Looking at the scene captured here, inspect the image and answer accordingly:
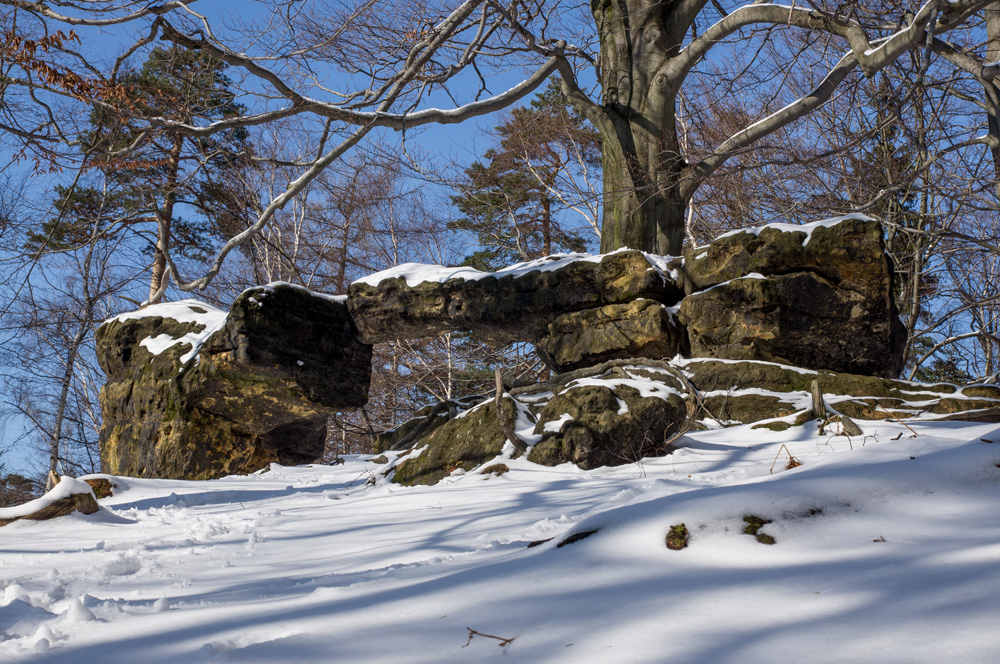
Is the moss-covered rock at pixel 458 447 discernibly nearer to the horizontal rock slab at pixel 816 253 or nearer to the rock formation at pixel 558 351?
the rock formation at pixel 558 351

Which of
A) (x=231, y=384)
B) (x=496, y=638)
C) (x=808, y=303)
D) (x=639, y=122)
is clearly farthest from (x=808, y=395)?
(x=231, y=384)

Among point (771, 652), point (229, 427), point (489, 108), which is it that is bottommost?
point (771, 652)

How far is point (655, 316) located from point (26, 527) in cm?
602

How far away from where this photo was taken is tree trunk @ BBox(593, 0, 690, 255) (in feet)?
30.2

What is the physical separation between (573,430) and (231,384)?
17.3ft

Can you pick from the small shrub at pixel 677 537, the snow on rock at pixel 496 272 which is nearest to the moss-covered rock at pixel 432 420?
the snow on rock at pixel 496 272

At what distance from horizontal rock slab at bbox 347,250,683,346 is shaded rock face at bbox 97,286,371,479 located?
663 mm

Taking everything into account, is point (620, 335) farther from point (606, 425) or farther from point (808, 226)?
point (606, 425)

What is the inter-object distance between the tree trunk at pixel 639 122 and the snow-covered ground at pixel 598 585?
21.5 feet

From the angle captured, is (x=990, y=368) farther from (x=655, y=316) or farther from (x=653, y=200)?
(x=655, y=316)

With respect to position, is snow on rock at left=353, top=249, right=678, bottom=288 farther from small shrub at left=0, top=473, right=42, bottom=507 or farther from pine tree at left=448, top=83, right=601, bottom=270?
small shrub at left=0, top=473, right=42, bottom=507

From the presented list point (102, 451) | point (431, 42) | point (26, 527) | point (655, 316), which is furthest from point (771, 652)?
point (102, 451)

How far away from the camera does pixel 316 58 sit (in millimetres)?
7344

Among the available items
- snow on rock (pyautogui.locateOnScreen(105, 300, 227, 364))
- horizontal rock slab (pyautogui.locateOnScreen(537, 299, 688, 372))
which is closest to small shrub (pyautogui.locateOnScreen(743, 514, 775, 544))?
horizontal rock slab (pyautogui.locateOnScreen(537, 299, 688, 372))
